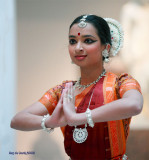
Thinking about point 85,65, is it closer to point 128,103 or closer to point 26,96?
point 128,103

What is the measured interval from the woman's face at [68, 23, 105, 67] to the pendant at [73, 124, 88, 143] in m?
0.37

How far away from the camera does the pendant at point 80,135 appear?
1.62m

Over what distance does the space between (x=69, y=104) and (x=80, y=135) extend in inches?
7.4

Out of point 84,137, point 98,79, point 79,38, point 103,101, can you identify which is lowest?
point 84,137

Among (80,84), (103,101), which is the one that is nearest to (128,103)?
(103,101)

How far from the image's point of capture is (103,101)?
5.40ft

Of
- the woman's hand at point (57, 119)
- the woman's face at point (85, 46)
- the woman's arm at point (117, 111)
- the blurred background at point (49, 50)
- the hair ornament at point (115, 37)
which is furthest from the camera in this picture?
the blurred background at point (49, 50)

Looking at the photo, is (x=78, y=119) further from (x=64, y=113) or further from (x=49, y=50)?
(x=49, y=50)

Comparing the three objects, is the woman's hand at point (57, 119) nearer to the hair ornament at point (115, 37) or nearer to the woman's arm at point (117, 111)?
the woman's arm at point (117, 111)

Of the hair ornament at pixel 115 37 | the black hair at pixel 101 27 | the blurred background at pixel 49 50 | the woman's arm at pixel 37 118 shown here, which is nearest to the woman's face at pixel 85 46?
the black hair at pixel 101 27

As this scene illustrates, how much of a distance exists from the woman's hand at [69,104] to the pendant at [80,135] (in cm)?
14

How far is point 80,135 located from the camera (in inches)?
63.8

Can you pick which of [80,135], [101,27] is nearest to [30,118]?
[80,135]

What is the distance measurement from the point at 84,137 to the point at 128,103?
34 cm
